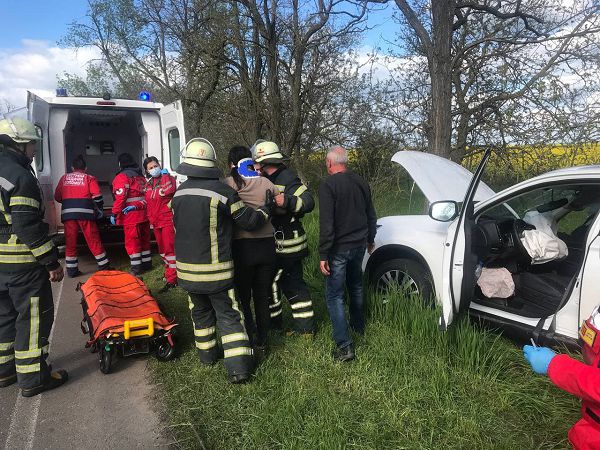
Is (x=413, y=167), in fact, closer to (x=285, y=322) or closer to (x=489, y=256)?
(x=489, y=256)

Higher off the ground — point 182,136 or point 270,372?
point 182,136

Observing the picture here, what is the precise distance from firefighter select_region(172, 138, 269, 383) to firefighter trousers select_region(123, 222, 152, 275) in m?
3.49

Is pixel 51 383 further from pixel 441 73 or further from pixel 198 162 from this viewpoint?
pixel 441 73

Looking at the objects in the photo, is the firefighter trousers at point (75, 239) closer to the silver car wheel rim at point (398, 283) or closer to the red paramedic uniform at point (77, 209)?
the red paramedic uniform at point (77, 209)

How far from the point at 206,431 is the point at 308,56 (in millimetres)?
9194

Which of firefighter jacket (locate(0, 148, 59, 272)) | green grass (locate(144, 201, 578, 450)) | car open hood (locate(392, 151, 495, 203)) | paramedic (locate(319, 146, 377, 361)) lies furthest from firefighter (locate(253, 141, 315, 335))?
firefighter jacket (locate(0, 148, 59, 272))

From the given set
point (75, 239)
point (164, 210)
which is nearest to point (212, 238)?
point (164, 210)

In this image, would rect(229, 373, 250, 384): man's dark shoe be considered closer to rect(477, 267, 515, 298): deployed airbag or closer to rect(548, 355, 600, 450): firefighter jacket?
rect(477, 267, 515, 298): deployed airbag

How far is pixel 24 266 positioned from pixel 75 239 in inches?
138

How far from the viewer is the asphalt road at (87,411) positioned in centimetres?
288

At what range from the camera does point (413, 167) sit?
4152mm

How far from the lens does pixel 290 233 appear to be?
3992mm

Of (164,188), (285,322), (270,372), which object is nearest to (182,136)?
(164,188)

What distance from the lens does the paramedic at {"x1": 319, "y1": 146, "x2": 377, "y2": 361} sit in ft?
11.5
